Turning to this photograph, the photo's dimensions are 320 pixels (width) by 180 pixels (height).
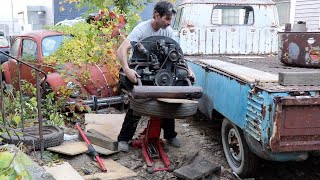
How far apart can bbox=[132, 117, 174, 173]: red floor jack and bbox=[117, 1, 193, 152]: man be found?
198mm

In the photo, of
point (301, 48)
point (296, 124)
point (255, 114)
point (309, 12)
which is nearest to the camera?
point (296, 124)

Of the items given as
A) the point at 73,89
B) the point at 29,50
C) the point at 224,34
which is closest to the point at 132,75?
the point at 73,89

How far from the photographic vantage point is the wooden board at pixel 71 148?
4384 mm

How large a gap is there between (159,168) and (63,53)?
3507mm

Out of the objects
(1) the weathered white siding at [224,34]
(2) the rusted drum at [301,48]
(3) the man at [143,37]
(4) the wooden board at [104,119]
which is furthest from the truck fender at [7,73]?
(2) the rusted drum at [301,48]

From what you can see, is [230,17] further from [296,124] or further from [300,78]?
[296,124]

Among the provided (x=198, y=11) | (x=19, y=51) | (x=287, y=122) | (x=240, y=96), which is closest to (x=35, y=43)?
(x=19, y=51)

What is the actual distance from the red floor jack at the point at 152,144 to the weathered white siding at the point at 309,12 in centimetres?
881

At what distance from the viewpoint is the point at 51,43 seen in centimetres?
749

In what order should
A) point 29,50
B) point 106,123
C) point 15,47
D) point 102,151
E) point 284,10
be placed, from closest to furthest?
point 102,151
point 106,123
point 29,50
point 15,47
point 284,10

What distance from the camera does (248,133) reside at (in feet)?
12.3

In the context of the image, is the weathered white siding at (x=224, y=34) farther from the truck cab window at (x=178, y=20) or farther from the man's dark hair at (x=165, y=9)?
the man's dark hair at (x=165, y=9)

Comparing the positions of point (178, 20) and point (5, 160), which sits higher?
point (178, 20)

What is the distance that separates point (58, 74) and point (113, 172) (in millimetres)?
3103
